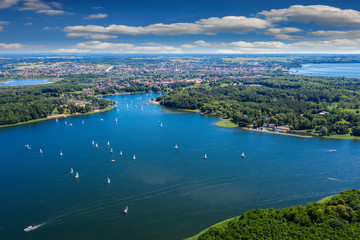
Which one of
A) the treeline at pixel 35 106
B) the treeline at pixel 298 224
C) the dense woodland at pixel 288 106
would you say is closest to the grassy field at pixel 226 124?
the dense woodland at pixel 288 106

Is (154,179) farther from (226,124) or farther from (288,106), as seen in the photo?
(288,106)

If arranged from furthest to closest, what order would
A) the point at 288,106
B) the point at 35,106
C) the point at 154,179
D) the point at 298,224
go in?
the point at 288,106, the point at 35,106, the point at 154,179, the point at 298,224

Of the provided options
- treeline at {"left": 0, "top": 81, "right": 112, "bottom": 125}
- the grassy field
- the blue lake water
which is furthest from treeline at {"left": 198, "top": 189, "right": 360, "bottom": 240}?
treeline at {"left": 0, "top": 81, "right": 112, "bottom": 125}

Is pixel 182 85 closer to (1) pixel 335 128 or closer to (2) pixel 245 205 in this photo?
(1) pixel 335 128

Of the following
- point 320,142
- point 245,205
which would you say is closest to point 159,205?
point 245,205

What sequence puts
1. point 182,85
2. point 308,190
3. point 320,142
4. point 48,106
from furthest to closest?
point 182,85
point 48,106
point 320,142
point 308,190

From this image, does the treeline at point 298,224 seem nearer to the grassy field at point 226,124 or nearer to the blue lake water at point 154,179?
the blue lake water at point 154,179

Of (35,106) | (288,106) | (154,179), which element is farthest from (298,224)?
(35,106)
